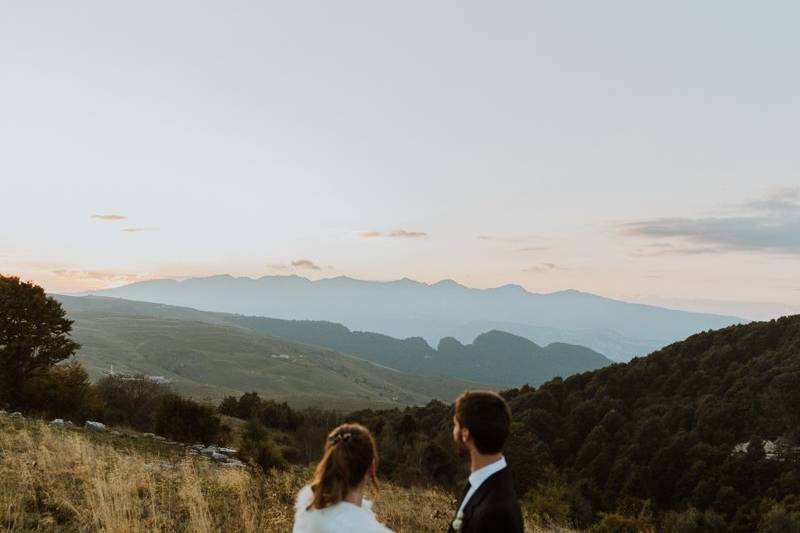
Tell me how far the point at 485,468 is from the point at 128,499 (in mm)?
6725

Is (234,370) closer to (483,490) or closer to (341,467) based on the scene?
(341,467)

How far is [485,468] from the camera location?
3590 millimetres

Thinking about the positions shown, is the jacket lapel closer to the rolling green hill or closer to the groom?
the groom

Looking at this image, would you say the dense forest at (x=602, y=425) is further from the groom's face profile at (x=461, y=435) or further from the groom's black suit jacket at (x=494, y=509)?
the groom's black suit jacket at (x=494, y=509)

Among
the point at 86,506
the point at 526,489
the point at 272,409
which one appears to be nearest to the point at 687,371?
the point at 526,489

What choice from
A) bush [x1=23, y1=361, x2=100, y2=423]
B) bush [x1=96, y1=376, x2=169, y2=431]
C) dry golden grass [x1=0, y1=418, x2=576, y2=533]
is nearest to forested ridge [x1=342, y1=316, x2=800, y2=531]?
bush [x1=96, y1=376, x2=169, y2=431]

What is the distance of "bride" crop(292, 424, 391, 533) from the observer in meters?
3.43

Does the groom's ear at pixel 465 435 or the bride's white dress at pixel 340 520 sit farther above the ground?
the groom's ear at pixel 465 435

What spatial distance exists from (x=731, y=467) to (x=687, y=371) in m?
20.8

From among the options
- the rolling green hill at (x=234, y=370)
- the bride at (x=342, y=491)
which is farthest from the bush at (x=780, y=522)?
the rolling green hill at (x=234, y=370)

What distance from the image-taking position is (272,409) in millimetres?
47312

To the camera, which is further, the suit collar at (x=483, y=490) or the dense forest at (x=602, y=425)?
the dense forest at (x=602, y=425)

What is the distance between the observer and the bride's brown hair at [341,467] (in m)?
3.56

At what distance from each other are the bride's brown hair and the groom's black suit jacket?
710mm
